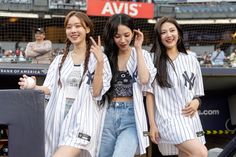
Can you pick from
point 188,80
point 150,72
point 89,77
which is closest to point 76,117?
point 89,77

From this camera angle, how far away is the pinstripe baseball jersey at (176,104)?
3109mm

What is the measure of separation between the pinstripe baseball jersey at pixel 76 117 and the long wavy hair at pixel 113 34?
0.10m

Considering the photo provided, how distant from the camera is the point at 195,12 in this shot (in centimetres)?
1788

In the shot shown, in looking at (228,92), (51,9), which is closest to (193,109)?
(228,92)

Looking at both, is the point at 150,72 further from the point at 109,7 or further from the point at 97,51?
the point at 109,7

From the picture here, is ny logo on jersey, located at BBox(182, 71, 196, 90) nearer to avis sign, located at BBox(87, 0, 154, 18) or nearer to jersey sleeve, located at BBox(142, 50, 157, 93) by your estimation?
jersey sleeve, located at BBox(142, 50, 157, 93)

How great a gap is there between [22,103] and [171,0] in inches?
681

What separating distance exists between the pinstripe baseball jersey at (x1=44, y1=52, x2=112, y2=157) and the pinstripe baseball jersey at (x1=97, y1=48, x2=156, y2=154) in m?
0.18

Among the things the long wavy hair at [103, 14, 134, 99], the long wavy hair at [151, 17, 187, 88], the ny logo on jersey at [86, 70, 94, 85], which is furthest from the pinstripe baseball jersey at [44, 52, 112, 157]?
the long wavy hair at [151, 17, 187, 88]

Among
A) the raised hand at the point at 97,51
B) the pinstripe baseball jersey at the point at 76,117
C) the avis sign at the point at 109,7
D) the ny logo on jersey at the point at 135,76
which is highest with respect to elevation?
the avis sign at the point at 109,7

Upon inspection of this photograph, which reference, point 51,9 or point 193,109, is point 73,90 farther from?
point 51,9

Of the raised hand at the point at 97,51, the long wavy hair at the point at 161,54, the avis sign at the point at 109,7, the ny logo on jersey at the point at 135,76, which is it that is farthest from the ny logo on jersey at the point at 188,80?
the avis sign at the point at 109,7

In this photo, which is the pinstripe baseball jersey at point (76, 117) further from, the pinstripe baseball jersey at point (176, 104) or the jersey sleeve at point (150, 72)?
the pinstripe baseball jersey at point (176, 104)

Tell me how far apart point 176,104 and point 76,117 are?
756 millimetres
